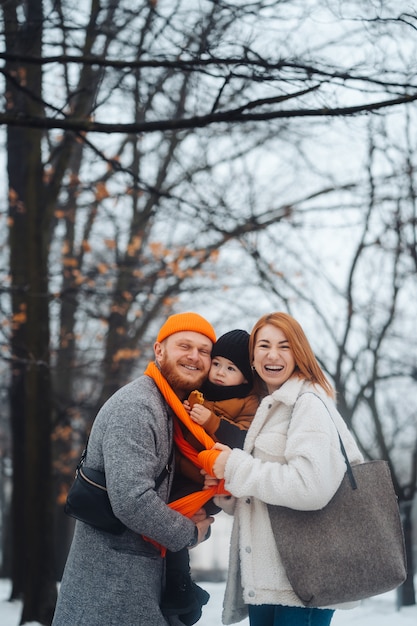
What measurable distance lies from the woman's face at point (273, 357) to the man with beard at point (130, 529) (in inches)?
17.2

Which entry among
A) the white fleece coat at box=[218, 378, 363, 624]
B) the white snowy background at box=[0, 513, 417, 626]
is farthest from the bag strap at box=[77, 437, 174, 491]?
the white snowy background at box=[0, 513, 417, 626]

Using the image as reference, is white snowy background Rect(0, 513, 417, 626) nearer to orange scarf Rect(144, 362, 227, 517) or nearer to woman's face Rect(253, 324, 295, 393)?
orange scarf Rect(144, 362, 227, 517)

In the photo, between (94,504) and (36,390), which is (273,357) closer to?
(94,504)

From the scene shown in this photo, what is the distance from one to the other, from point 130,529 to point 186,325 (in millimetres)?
899

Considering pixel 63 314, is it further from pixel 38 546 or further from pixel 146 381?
pixel 146 381

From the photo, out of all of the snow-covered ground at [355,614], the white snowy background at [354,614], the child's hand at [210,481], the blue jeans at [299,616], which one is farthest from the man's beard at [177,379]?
the snow-covered ground at [355,614]

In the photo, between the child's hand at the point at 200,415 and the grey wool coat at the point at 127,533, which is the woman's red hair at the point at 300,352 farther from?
the grey wool coat at the point at 127,533

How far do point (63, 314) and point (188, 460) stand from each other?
386 inches

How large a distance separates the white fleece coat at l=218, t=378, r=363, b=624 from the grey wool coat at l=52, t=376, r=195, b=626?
26 cm

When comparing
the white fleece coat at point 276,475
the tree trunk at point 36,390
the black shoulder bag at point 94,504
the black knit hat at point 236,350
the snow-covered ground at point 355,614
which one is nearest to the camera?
the white fleece coat at point 276,475

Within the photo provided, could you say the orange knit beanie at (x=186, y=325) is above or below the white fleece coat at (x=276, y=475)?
above

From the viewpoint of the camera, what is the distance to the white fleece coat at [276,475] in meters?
2.43

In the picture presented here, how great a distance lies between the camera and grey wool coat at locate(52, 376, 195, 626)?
8.07 ft

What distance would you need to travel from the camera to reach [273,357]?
2.78 m
